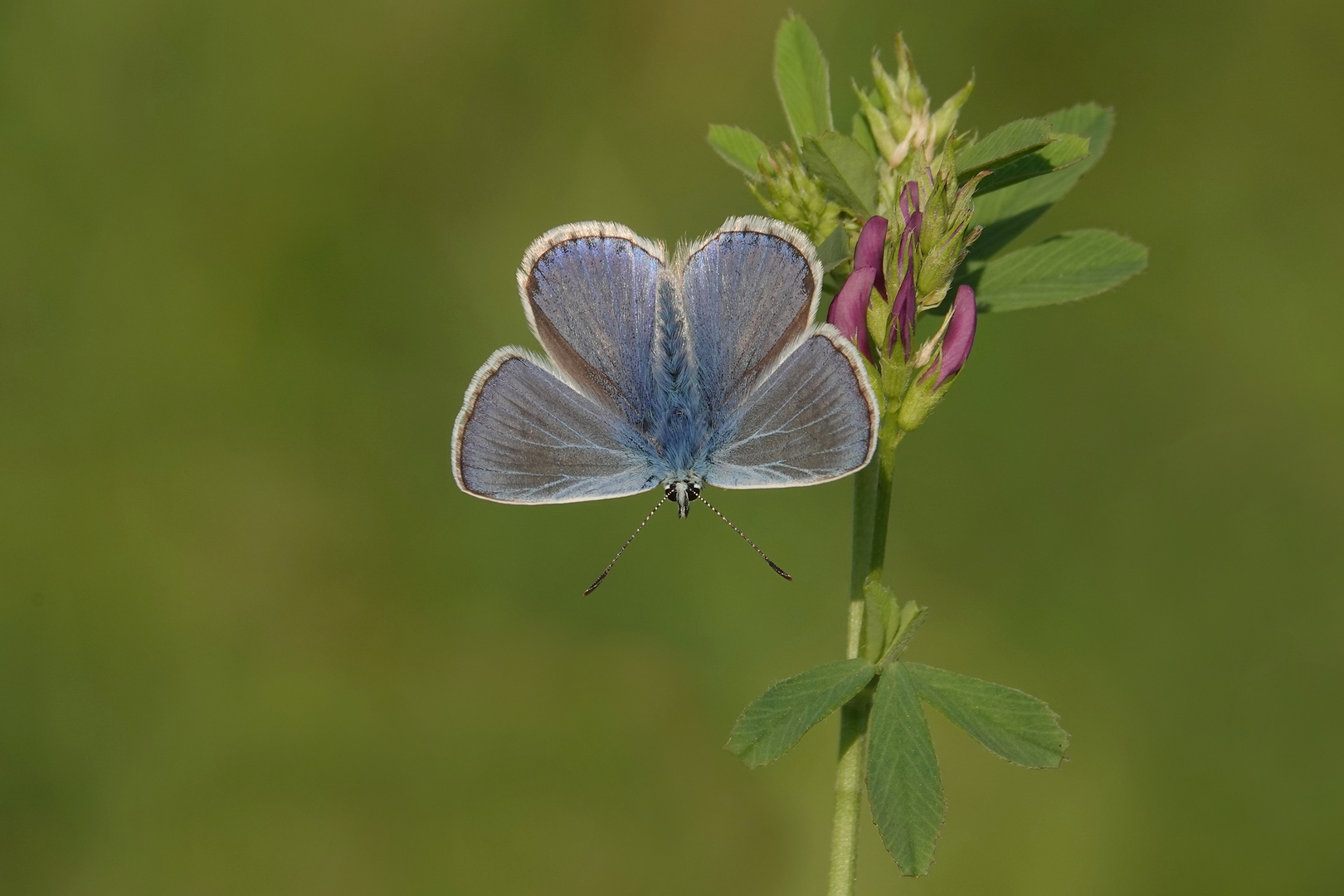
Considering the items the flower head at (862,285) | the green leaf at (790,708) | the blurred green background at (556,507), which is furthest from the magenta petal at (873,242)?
the blurred green background at (556,507)

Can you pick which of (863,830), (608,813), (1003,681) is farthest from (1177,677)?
(608,813)

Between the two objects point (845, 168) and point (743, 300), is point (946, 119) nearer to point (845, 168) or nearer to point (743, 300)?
point (845, 168)

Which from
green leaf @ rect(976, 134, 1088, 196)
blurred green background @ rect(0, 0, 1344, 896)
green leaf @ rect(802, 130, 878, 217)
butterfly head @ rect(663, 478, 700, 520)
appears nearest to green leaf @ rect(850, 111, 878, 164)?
green leaf @ rect(802, 130, 878, 217)

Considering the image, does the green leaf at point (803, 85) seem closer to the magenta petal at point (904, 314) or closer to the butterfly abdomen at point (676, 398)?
the butterfly abdomen at point (676, 398)

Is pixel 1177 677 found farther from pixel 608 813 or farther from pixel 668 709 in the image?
pixel 608 813

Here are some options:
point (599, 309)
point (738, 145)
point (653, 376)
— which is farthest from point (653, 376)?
point (738, 145)

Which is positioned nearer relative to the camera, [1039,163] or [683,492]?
[1039,163]
